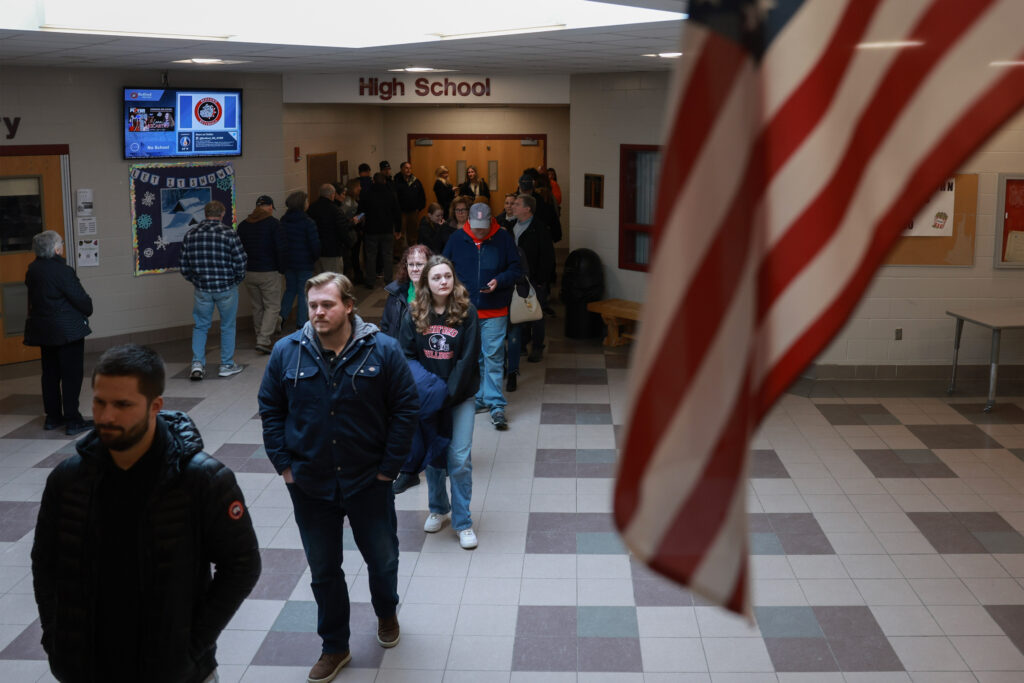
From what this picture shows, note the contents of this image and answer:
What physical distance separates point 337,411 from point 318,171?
12.3 metres

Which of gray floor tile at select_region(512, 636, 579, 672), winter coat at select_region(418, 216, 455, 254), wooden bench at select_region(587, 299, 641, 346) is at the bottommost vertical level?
gray floor tile at select_region(512, 636, 579, 672)

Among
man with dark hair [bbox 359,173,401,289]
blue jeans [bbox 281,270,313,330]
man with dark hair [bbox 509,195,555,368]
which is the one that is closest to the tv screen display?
blue jeans [bbox 281,270,313,330]

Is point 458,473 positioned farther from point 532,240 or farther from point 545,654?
point 532,240

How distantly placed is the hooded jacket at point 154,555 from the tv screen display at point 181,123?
985 centimetres

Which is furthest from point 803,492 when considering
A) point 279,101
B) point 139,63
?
point 279,101

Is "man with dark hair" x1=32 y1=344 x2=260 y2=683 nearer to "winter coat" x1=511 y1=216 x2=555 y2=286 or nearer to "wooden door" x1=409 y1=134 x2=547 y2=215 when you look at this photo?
"winter coat" x1=511 y1=216 x2=555 y2=286

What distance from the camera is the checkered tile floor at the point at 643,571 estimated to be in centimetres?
527

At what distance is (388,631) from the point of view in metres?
5.41

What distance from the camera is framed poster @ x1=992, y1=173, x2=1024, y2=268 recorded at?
10.6 metres

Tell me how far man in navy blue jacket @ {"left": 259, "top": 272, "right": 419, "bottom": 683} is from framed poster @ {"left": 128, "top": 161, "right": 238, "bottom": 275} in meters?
8.36

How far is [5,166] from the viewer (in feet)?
36.8

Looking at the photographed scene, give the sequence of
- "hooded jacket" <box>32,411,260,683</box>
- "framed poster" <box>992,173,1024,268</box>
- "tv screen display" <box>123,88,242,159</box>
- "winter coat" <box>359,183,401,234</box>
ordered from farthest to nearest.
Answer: "winter coat" <box>359,183,401,234</box>, "tv screen display" <box>123,88,242,159</box>, "framed poster" <box>992,173,1024,268</box>, "hooded jacket" <box>32,411,260,683</box>

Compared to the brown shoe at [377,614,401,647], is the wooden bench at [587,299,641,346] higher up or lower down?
higher up

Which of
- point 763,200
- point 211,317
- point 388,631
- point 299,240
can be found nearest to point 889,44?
point 763,200
